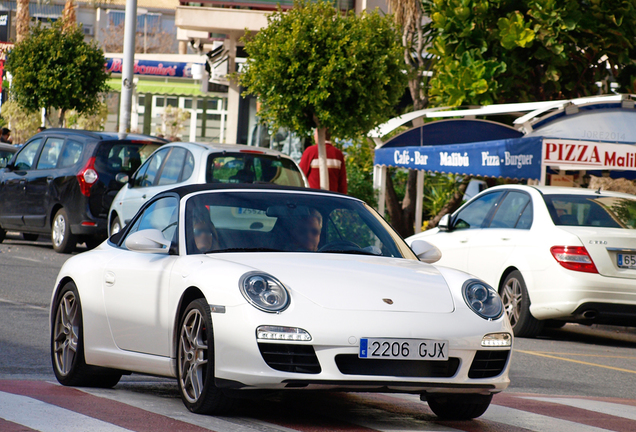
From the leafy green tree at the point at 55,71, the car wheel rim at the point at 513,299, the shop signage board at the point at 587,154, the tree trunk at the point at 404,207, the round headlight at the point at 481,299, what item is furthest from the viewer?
the leafy green tree at the point at 55,71

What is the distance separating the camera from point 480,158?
15195 millimetres

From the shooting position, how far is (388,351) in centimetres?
548

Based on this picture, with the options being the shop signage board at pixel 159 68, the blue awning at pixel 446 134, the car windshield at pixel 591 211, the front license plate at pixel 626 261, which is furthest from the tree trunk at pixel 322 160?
the shop signage board at pixel 159 68

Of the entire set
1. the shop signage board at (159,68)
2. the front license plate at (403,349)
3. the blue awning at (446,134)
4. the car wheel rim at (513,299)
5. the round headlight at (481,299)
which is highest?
the shop signage board at (159,68)

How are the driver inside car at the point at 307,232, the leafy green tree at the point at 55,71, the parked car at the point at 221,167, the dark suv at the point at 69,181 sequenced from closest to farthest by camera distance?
the driver inside car at the point at 307,232
the parked car at the point at 221,167
the dark suv at the point at 69,181
the leafy green tree at the point at 55,71

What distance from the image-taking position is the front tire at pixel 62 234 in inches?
673

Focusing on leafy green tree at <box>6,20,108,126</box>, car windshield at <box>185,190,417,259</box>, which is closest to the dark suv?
car windshield at <box>185,190,417,259</box>

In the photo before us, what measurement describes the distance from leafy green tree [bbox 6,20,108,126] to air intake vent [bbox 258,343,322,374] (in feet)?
78.7

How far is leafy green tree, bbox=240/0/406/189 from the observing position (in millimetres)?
17422

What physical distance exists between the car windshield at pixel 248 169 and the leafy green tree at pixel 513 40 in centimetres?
621

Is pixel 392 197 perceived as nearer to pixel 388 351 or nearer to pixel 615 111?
pixel 615 111

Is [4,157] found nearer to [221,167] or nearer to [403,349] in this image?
[221,167]

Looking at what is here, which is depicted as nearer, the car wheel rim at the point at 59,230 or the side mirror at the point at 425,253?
the side mirror at the point at 425,253

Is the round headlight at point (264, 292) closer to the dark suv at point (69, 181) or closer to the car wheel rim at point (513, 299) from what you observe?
the car wheel rim at point (513, 299)
